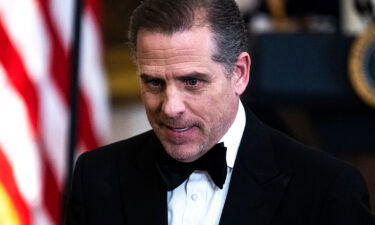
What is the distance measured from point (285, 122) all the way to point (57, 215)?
3.37 feet

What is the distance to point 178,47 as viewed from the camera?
192 centimetres

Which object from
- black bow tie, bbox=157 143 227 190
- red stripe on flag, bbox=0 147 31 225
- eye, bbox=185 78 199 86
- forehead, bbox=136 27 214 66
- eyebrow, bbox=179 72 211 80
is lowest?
red stripe on flag, bbox=0 147 31 225

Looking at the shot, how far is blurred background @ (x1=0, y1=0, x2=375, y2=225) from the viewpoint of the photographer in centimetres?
306

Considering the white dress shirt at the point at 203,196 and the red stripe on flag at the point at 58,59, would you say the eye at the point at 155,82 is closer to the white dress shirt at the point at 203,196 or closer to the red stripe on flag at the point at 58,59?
the white dress shirt at the point at 203,196

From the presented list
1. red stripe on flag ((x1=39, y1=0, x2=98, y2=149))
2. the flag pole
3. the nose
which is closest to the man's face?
the nose

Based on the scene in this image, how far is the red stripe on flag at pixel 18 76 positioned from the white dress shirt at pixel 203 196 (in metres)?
1.12

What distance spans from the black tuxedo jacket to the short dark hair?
0.25m

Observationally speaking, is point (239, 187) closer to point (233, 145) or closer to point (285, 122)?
point (233, 145)

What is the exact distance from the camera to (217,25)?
1964 mm

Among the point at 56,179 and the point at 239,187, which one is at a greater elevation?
the point at 239,187

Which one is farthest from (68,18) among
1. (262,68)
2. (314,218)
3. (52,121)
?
(314,218)

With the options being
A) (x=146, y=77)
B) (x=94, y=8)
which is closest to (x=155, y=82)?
(x=146, y=77)

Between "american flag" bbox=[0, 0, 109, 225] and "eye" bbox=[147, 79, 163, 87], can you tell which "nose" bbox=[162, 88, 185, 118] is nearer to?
"eye" bbox=[147, 79, 163, 87]

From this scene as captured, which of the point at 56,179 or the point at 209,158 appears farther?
the point at 56,179
